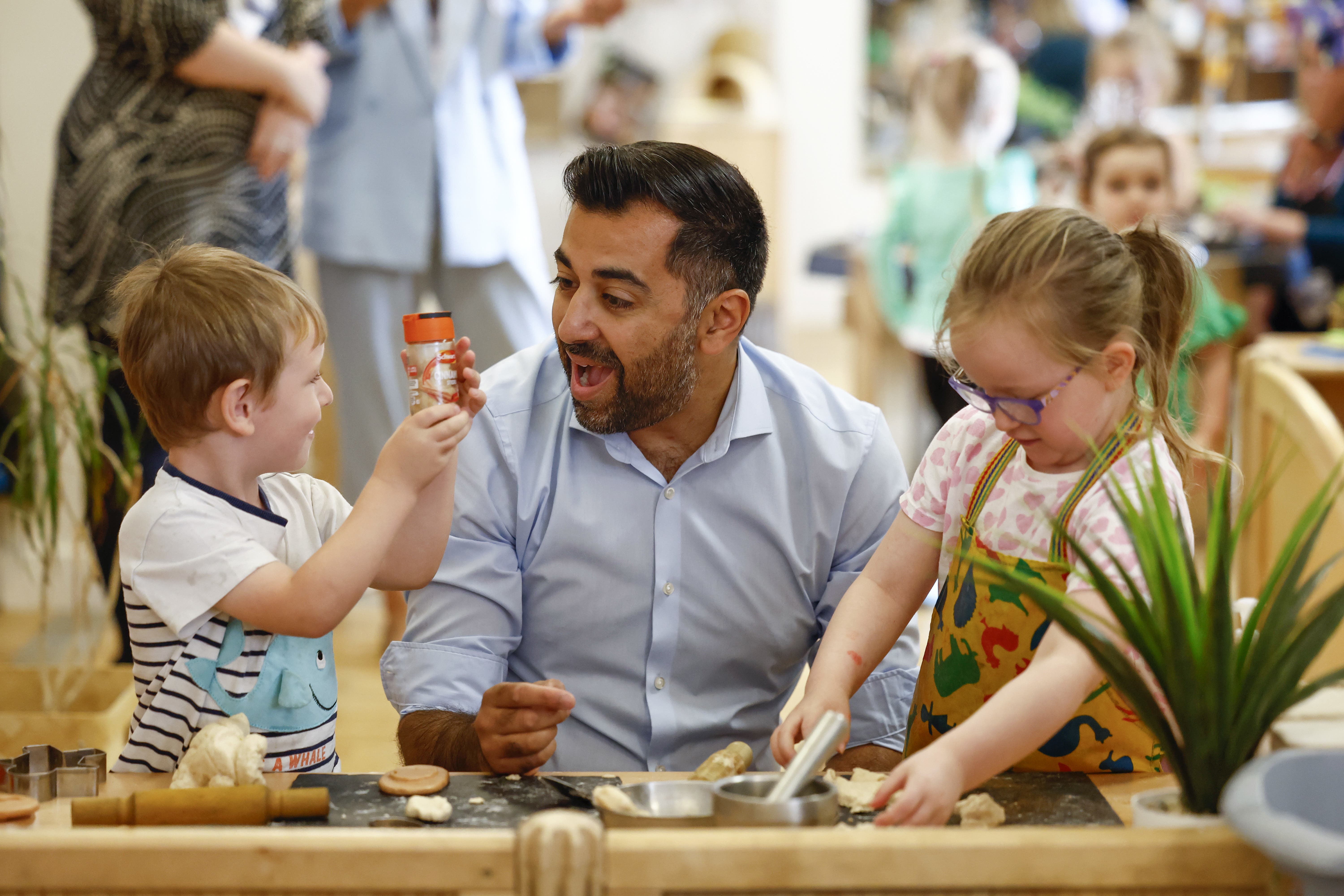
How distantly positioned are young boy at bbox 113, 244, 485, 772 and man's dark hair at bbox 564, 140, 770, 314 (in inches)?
12.4

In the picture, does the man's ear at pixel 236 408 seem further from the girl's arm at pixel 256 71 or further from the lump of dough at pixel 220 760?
the girl's arm at pixel 256 71

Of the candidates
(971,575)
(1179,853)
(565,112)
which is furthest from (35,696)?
(565,112)

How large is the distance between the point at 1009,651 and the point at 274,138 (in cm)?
167

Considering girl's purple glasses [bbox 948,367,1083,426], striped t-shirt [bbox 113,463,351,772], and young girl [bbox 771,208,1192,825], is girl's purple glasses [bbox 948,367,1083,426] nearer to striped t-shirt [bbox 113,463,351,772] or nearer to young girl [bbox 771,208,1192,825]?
young girl [bbox 771,208,1192,825]

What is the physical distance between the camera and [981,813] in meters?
0.96

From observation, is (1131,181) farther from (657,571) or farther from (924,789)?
(924,789)

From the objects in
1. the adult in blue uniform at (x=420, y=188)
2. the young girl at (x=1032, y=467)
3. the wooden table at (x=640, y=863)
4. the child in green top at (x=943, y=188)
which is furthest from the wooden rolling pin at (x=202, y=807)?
the child in green top at (x=943, y=188)

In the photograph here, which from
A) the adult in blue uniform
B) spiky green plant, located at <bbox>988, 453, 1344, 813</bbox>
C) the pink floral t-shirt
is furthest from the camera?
the adult in blue uniform

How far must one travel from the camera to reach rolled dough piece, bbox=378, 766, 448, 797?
100cm

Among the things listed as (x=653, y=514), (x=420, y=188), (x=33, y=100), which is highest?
(x=33, y=100)

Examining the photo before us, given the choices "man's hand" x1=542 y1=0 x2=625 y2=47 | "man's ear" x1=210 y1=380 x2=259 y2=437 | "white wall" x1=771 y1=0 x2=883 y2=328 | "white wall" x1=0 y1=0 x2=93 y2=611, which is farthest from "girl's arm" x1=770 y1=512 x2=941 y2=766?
"white wall" x1=771 y1=0 x2=883 y2=328

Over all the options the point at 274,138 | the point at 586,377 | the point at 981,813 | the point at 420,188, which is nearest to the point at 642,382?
the point at 586,377

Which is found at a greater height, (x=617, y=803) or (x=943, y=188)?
(x=943, y=188)

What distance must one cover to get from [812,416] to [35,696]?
1.65 meters
